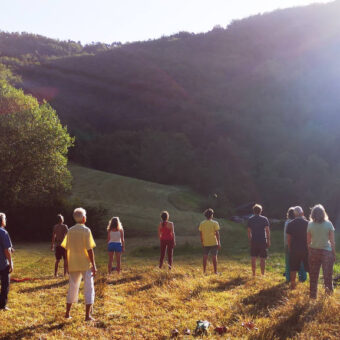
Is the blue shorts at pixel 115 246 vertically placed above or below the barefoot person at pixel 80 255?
below

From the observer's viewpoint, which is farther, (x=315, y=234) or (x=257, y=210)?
(x=257, y=210)

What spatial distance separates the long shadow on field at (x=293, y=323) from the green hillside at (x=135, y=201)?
29.7 m

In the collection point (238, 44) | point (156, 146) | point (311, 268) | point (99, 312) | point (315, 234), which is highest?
point (238, 44)

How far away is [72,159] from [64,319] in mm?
70421

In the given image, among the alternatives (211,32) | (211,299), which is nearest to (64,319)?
(211,299)

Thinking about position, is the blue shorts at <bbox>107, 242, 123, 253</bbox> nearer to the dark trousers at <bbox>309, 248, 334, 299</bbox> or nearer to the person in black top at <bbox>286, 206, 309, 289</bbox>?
the person in black top at <bbox>286, 206, 309, 289</bbox>

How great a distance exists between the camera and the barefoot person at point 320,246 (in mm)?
8461

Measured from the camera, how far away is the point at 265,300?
27.9 ft

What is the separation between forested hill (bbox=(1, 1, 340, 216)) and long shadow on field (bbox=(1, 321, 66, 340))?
4581cm

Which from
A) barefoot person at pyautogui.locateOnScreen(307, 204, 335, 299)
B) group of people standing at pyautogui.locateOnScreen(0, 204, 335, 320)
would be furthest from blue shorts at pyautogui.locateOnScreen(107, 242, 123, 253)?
barefoot person at pyautogui.locateOnScreen(307, 204, 335, 299)

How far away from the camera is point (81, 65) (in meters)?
150

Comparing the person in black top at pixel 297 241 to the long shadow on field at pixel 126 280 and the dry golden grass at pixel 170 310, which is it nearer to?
the dry golden grass at pixel 170 310

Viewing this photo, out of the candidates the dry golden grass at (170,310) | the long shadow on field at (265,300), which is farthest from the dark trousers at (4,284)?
the long shadow on field at (265,300)

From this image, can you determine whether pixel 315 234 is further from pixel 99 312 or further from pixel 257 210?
pixel 99 312
